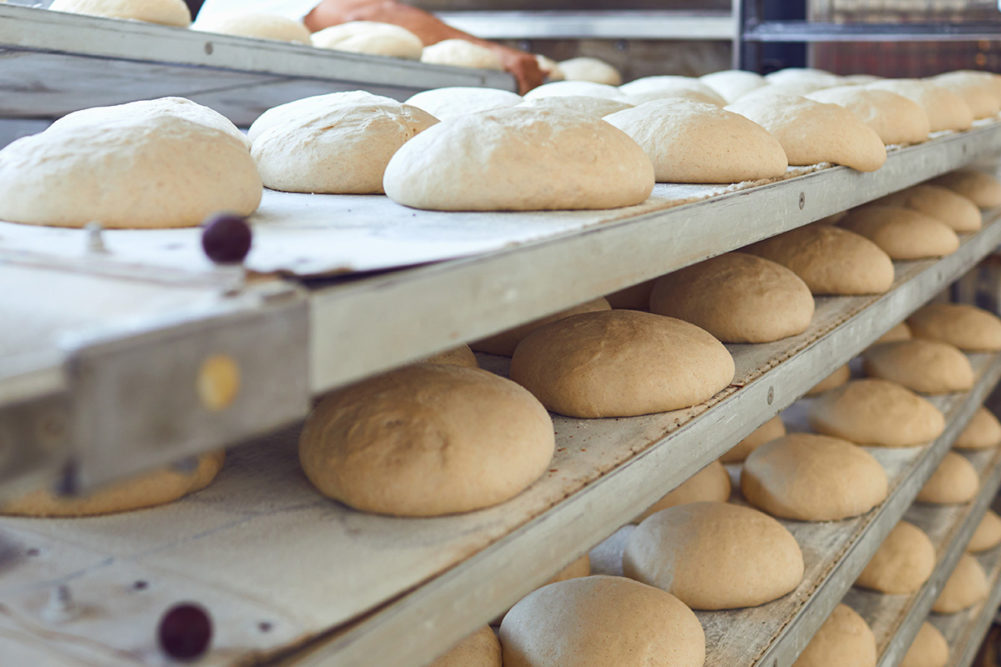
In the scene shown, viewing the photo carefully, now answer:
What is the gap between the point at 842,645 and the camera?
204 cm

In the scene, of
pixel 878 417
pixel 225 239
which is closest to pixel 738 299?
pixel 878 417

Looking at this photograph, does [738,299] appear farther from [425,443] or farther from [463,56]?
[463,56]

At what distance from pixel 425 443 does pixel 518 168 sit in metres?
0.36

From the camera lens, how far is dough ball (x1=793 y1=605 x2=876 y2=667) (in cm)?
203

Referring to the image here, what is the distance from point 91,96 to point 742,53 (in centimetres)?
291

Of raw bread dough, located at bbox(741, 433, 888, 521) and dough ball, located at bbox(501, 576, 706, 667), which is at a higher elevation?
dough ball, located at bbox(501, 576, 706, 667)

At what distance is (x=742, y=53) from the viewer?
4.04 metres

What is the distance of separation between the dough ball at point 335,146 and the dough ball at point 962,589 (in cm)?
242

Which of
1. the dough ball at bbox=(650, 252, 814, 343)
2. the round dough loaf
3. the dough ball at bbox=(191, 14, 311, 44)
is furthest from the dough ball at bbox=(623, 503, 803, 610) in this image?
the dough ball at bbox=(191, 14, 311, 44)

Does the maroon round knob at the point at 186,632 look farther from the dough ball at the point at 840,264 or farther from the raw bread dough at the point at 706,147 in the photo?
the dough ball at the point at 840,264

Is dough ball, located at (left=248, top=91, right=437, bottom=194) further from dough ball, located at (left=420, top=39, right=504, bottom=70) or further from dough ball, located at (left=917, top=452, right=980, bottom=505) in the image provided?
dough ball, located at (left=917, top=452, right=980, bottom=505)

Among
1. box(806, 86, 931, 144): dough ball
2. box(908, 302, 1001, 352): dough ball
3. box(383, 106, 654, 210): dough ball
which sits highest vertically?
box(383, 106, 654, 210): dough ball

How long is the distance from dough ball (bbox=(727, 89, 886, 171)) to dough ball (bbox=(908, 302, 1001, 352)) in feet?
6.04

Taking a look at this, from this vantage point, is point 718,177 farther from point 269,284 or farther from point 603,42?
point 603,42
